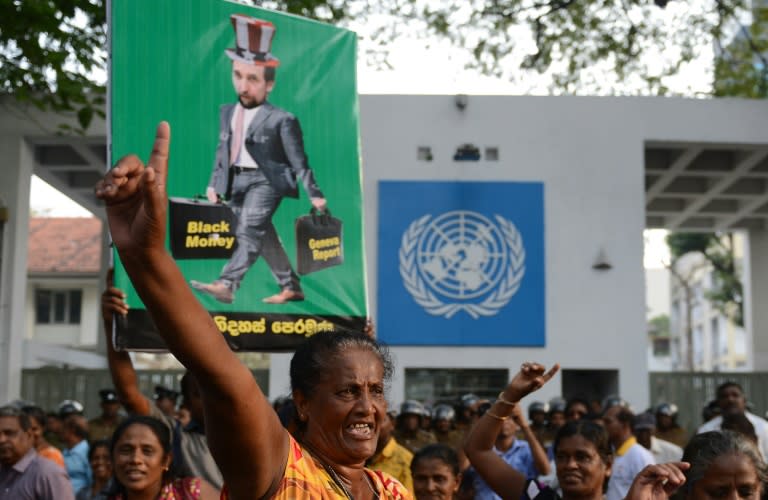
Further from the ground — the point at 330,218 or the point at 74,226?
→ the point at 74,226

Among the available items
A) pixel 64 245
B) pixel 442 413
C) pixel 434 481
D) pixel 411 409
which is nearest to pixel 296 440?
pixel 434 481

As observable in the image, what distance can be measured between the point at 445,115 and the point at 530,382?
13281 millimetres

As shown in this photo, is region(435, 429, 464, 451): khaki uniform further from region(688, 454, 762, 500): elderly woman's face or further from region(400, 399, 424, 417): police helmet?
region(688, 454, 762, 500): elderly woman's face

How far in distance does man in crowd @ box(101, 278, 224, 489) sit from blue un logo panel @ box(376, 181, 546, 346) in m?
10.9

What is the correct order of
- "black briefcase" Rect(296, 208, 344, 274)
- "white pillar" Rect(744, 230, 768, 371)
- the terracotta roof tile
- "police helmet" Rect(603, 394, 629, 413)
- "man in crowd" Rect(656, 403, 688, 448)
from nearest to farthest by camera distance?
"black briefcase" Rect(296, 208, 344, 274) → "police helmet" Rect(603, 394, 629, 413) → "man in crowd" Rect(656, 403, 688, 448) → "white pillar" Rect(744, 230, 768, 371) → the terracotta roof tile

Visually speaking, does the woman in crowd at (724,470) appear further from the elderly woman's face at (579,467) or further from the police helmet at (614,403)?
the police helmet at (614,403)

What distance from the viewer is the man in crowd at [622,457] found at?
7.66m

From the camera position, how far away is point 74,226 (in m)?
42.4

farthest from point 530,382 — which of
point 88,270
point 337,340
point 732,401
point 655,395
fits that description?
point 88,270

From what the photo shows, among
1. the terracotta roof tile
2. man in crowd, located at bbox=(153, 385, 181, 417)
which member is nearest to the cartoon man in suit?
man in crowd, located at bbox=(153, 385, 181, 417)

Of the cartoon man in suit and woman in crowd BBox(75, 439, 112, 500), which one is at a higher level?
the cartoon man in suit

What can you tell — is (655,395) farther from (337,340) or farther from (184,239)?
(337,340)

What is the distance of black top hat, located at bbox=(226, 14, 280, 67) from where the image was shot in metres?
5.23

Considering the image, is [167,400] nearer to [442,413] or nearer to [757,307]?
[442,413]
